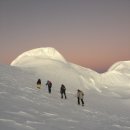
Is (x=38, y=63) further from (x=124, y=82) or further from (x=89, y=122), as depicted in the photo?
(x=89, y=122)

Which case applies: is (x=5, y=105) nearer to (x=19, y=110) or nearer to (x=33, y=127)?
(x=19, y=110)

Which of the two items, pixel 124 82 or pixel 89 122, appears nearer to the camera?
pixel 89 122

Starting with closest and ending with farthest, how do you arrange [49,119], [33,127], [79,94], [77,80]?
1. [33,127]
2. [49,119]
3. [79,94]
4. [77,80]

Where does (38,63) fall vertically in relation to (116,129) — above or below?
above

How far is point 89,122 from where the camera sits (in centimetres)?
1953

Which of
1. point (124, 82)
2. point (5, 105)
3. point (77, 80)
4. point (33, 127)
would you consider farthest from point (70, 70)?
point (33, 127)

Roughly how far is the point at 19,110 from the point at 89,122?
490cm

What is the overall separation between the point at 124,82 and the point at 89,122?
54607mm

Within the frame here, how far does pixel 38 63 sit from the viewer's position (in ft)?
188

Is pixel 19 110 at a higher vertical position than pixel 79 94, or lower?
lower

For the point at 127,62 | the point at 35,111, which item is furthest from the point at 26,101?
the point at 127,62

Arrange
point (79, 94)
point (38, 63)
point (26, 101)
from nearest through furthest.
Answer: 1. point (26, 101)
2. point (79, 94)
3. point (38, 63)

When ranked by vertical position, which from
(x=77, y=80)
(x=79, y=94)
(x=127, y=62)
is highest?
(x=127, y=62)

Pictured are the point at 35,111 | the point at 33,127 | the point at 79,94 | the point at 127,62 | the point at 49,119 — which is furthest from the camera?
the point at 127,62
